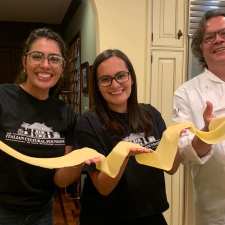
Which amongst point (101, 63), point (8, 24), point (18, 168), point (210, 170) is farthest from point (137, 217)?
point (8, 24)

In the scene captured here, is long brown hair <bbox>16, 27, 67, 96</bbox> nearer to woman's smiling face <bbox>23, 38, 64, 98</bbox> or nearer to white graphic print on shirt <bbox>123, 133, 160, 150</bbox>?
woman's smiling face <bbox>23, 38, 64, 98</bbox>

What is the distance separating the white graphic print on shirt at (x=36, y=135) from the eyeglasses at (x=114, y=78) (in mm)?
250

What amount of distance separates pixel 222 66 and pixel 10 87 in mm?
815

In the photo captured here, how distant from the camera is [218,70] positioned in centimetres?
144

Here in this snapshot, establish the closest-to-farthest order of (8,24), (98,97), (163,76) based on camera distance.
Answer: (98,97), (163,76), (8,24)

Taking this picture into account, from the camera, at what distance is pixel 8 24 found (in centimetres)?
565

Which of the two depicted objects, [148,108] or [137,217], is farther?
[148,108]

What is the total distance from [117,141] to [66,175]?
0.22 metres

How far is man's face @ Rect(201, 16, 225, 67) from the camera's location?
1.37m

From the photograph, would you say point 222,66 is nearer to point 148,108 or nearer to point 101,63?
point 148,108

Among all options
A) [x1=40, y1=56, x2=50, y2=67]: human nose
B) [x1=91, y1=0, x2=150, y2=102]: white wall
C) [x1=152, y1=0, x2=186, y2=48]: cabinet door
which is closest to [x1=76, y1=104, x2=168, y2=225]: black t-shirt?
[x1=40, y1=56, x2=50, y2=67]: human nose

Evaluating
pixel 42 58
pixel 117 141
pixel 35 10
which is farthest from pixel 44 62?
pixel 35 10

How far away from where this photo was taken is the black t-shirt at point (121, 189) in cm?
122

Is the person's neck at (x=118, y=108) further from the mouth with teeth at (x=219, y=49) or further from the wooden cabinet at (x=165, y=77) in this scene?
the wooden cabinet at (x=165, y=77)
